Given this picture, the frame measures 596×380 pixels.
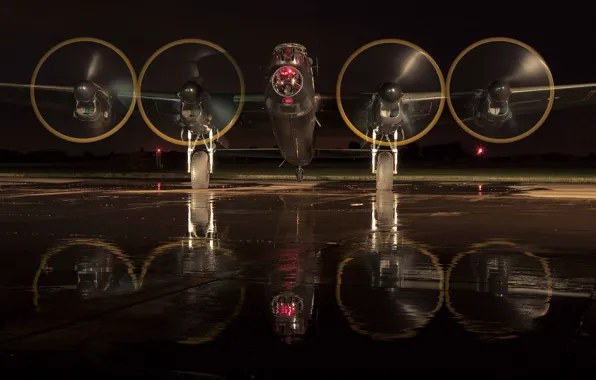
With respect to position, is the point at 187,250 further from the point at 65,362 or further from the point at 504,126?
the point at 504,126

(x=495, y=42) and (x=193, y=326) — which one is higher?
(x=495, y=42)

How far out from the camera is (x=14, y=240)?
12023 mm

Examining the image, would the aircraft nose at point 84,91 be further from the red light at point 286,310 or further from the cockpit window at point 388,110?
the red light at point 286,310

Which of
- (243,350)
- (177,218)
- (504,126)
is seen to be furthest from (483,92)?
(243,350)

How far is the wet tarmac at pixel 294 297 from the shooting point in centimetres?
506

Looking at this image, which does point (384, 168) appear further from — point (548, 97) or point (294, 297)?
point (294, 297)

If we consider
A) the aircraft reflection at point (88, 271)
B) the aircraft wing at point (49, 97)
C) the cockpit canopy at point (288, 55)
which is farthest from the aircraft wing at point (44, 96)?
the aircraft reflection at point (88, 271)

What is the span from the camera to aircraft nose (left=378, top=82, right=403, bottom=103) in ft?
91.4

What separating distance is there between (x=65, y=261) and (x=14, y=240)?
9.53 ft

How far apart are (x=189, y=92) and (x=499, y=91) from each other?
11.8 m

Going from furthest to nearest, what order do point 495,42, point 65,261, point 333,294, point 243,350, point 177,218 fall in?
point 495,42 → point 177,218 → point 65,261 → point 333,294 → point 243,350

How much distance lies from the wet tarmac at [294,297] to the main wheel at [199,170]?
1542 cm

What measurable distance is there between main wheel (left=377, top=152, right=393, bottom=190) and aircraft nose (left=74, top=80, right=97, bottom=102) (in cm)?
1182

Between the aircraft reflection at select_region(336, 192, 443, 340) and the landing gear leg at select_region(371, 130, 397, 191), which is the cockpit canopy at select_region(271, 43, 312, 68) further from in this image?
the aircraft reflection at select_region(336, 192, 443, 340)
